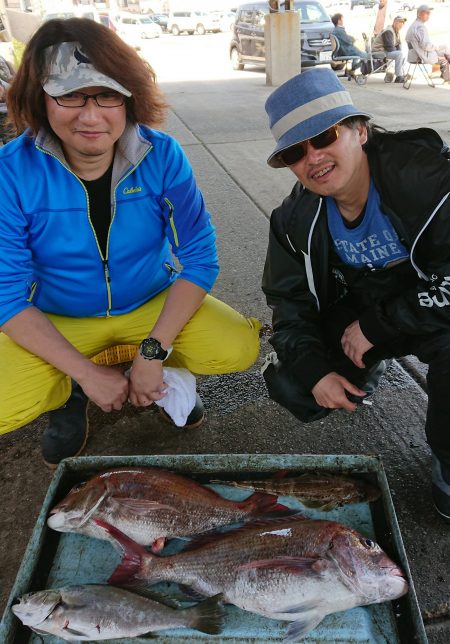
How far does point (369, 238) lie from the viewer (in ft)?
6.48

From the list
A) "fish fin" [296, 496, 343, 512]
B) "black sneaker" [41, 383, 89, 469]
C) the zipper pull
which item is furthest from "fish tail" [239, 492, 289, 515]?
the zipper pull

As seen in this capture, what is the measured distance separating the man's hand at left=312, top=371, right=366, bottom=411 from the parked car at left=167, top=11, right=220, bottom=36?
37874mm

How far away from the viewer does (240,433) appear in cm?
251

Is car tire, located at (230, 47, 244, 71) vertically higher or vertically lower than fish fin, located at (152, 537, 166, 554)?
lower

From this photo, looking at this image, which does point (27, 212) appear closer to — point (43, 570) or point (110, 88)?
point (110, 88)

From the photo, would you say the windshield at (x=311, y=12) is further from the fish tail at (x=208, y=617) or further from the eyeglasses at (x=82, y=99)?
the fish tail at (x=208, y=617)

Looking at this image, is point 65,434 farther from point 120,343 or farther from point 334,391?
point 334,391

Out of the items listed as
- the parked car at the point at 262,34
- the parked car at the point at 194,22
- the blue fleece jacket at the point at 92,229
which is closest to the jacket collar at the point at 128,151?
the blue fleece jacket at the point at 92,229

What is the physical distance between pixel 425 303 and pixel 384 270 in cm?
26

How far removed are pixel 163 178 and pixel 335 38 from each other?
13.2 m

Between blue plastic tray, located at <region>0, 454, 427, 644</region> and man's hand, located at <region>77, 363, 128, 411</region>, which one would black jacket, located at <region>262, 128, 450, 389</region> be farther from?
man's hand, located at <region>77, 363, 128, 411</region>

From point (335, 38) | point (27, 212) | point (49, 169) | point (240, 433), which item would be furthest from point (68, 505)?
point (335, 38)

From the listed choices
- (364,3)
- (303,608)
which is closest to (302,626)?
(303,608)

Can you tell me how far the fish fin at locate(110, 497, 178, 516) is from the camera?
73.0 inches
